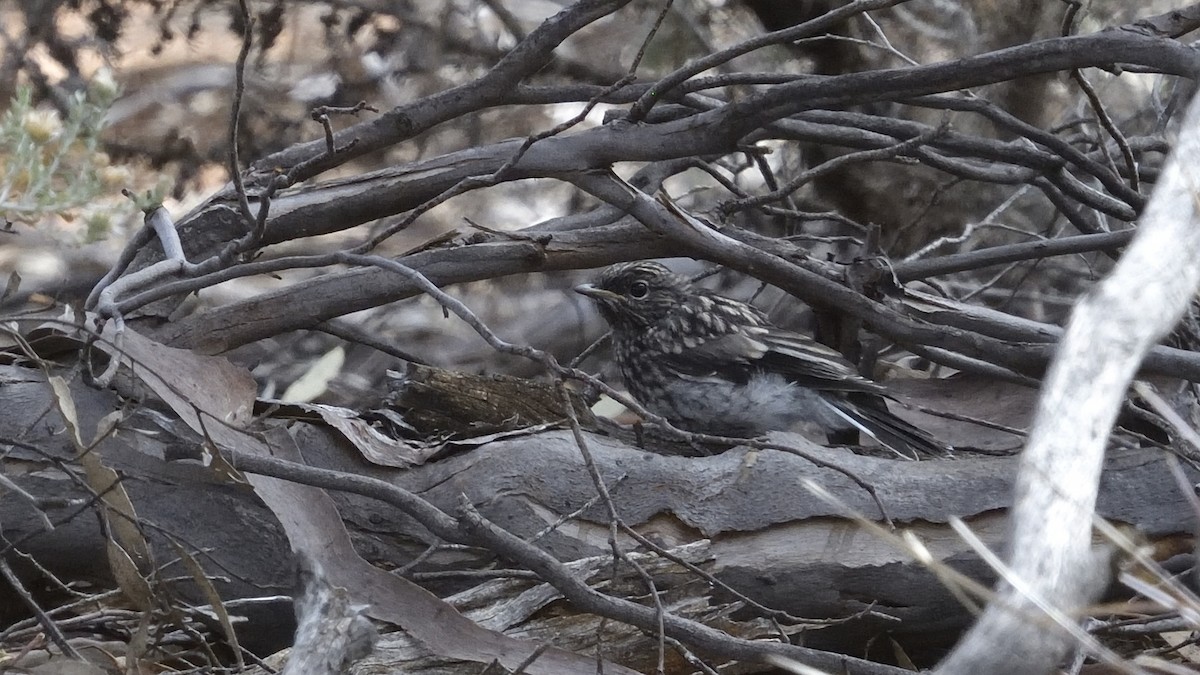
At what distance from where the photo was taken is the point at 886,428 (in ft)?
12.5

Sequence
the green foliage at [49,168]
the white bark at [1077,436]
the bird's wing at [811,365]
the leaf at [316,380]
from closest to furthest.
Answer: the white bark at [1077,436] → the green foliage at [49,168] → the bird's wing at [811,365] → the leaf at [316,380]

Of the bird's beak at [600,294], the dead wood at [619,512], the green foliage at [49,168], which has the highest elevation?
the green foliage at [49,168]

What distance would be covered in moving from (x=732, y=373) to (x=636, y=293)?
0.58 m

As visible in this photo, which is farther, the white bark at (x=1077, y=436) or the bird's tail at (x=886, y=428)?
the bird's tail at (x=886, y=428)

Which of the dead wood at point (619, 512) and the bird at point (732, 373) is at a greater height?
the bird at point (732, 373)

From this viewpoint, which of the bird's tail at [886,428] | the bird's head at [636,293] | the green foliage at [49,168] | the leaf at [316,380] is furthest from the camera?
the leaf at [316,380]

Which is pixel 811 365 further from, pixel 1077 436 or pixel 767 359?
pixel 1077 436

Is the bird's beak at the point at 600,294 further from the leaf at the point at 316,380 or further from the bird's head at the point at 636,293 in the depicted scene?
the leaf at the point at 316,380

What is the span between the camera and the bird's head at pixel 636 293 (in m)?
4.40

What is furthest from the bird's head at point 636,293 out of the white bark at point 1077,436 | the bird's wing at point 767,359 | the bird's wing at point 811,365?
the white bark at point 1077,436

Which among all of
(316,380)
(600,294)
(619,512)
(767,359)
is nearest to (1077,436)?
(619,512)

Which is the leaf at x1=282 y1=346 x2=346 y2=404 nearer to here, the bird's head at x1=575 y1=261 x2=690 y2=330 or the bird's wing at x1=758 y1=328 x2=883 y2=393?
the bird's head at x1=575 y1=261 x2=690 y2=330

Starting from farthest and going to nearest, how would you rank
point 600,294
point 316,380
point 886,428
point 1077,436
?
point 316,380 → point 600,294 → point 886,428 → point 1077,436

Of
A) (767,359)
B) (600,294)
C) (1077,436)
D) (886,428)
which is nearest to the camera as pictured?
(1077,436)
